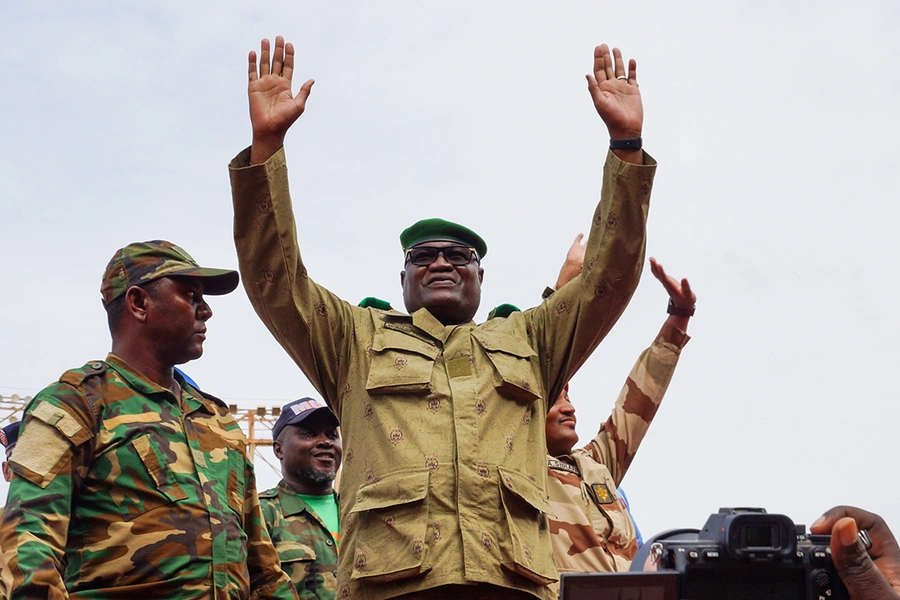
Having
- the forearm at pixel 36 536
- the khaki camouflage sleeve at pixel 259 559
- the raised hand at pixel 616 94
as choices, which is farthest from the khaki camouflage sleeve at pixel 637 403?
the forearm at pixel 36 536

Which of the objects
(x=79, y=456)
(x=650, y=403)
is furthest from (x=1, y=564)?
(x=650, y=403)

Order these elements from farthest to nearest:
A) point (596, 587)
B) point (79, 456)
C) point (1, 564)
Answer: point (79, 456), point (1, 564), point (596, 587)

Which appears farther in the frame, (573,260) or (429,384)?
(573,260)

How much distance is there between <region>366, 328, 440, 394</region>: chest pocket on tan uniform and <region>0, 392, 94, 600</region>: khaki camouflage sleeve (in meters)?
0.98

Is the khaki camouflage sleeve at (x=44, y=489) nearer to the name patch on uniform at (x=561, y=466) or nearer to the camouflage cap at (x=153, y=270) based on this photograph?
the camouflage cap at (x=153, y=270)

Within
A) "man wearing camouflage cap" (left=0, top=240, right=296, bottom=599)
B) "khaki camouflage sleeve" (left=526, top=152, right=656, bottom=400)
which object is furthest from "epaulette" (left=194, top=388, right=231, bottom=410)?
"khaki camouflage sleeve" (left=526, top=152, right=656, bottom=400)

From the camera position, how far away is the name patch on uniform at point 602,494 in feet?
18.5

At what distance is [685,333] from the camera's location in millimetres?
5934

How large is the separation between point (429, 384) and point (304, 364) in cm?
48

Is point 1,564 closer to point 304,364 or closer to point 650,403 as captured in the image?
point 304,364

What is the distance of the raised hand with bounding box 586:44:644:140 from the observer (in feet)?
13.5

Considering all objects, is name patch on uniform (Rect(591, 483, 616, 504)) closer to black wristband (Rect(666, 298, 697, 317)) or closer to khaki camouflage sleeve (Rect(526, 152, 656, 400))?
black wristband (Rect(666, 298, 697, 317))

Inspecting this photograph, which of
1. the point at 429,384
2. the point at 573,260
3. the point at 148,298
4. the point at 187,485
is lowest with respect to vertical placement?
the point at 187,485

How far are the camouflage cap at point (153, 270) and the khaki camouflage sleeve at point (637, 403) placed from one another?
7.92ft
